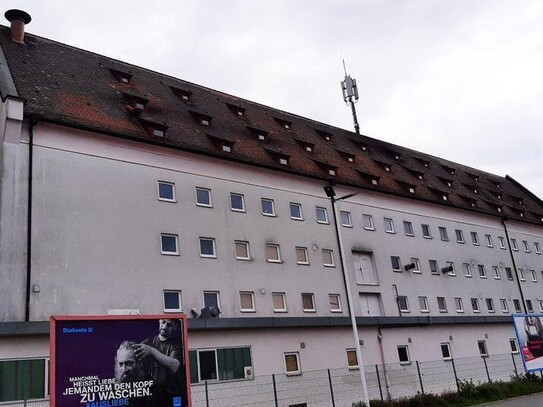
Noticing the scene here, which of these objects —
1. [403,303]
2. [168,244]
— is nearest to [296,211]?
[168,244]

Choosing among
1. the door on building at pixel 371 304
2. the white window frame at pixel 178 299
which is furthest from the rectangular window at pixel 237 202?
the door on building at pixel 371 304

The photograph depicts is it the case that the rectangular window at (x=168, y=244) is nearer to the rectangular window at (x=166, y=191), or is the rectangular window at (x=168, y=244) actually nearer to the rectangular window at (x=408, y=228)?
the rectangular window at (x=166, y=191)

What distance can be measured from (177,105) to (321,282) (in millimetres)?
13098

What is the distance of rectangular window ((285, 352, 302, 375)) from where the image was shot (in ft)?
87.8

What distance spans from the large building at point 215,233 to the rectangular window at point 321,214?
108 mm

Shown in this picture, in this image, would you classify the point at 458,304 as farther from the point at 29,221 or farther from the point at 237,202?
the point at 29,221

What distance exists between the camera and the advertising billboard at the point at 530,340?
27.0m

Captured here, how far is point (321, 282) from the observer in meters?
30.5

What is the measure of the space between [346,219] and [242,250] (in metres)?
8.37

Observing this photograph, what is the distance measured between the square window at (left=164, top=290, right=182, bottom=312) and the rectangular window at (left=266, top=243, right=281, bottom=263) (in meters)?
5.66

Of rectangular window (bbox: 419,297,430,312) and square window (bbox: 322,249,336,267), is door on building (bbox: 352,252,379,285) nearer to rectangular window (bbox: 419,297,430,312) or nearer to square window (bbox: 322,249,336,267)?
square window (bbox: 322,249,336,267)

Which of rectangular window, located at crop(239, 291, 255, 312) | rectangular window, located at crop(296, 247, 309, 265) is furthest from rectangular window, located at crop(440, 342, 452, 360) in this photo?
rectangular window, located at crop(239, 291, 255, 312)

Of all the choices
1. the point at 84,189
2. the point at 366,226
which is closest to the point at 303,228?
the point at 366,226

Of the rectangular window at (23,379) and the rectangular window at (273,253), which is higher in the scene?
the rectangular window at (273,253)
